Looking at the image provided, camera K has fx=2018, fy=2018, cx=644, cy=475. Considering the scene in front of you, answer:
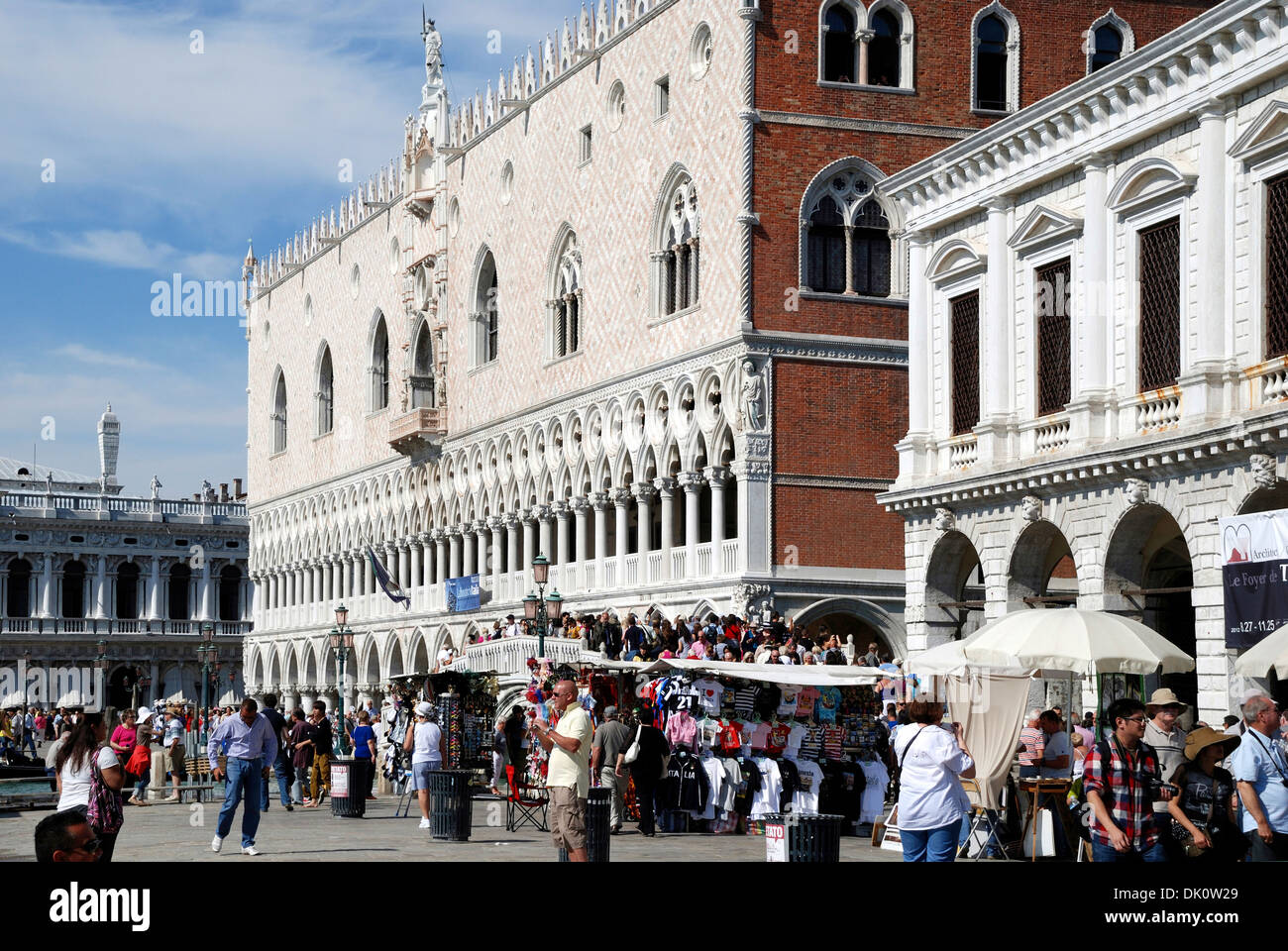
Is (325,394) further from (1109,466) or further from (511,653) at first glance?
(1109,466)

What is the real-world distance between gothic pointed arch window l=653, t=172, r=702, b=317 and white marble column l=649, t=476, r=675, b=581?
3.05 m

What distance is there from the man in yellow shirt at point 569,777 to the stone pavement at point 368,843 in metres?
1.68

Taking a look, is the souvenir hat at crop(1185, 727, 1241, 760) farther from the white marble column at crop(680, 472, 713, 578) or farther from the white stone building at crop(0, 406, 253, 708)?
the white stone building at crop(0, 406, 253, 708)

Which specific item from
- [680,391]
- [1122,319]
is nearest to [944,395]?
[1122,319]

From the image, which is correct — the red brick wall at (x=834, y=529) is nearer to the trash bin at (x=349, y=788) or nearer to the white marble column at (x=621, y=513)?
the white marble column at (x=621, y=513)

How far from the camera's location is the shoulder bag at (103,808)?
11.7m

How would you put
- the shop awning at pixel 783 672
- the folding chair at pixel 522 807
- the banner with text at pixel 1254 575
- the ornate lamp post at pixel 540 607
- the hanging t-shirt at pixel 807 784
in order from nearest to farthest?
1. the banner with text at pixel 1254 575
2. the shop awning at pixel 783 672
3. the hanging t-shirt at pixel 807 784
4. the folding chair at pixel 522 807
5. the ornate lamp post at pixel 540 607

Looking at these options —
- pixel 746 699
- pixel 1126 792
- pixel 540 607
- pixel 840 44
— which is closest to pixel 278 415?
pixel 840 44

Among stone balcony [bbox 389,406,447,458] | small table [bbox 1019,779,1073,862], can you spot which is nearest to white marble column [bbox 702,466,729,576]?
stone balcony [bbox 389,406,447,458]

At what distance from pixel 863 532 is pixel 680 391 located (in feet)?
14.7

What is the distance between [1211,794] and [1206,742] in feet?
0.99

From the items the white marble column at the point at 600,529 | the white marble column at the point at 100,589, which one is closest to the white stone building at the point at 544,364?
the white marble column at the point at 600,529

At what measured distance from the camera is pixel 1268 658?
16203 millimetres
